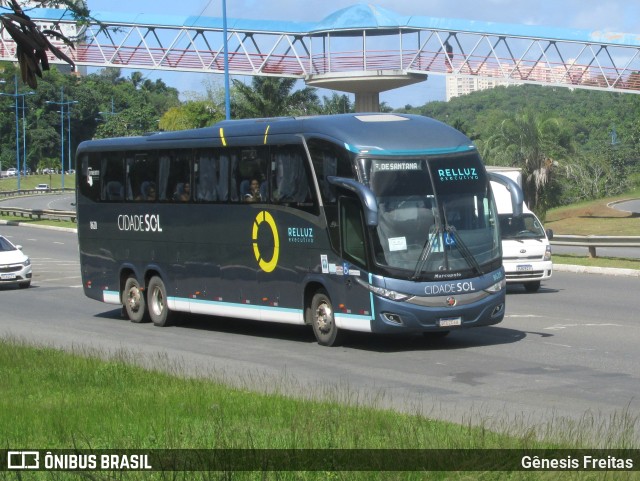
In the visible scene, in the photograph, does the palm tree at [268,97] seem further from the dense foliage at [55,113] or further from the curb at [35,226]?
the dense foliage at [55,113]

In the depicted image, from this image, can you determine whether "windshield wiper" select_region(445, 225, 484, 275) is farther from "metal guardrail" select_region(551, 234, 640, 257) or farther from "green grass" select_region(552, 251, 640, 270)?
"metal guardrail" select_region(551, 234, 640, 257)

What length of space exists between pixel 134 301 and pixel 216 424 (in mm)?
12768

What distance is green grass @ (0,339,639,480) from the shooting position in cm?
870

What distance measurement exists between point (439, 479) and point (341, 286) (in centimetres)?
971

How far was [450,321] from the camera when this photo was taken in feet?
54.4

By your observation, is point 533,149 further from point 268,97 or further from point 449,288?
point 449,288

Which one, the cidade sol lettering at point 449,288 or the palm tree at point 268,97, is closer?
the cidade sol lettering at point 449,288

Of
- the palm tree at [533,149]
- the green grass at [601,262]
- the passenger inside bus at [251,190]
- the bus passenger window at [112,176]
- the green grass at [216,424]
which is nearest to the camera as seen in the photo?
the green grass at [216,424]

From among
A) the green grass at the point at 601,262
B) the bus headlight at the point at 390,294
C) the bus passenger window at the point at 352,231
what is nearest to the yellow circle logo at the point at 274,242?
the bus passenger window at the point at 352,231

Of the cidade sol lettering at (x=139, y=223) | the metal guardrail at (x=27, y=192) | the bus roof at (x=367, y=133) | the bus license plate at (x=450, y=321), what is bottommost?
the bus license plate at (x=450, y=321)

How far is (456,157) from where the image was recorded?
17328 millimetres

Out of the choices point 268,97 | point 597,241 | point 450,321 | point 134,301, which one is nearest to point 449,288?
point 450,321

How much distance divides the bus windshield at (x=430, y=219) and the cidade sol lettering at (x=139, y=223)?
6065 millimetres

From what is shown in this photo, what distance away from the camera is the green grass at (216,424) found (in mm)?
8703
